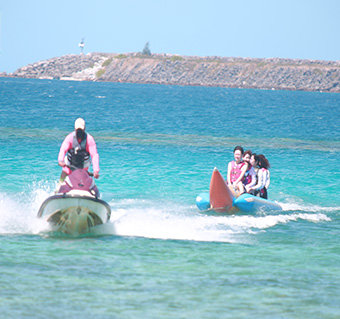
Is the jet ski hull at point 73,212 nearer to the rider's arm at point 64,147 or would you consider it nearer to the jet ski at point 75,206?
the jet ski at point 75,206

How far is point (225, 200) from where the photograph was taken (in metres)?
12.7

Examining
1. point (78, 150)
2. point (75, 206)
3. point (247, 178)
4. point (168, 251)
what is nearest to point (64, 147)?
Result: point (78, 150)

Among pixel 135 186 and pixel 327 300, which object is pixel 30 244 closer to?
pixel 327 300

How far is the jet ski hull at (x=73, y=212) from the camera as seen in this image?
9469 millimetres

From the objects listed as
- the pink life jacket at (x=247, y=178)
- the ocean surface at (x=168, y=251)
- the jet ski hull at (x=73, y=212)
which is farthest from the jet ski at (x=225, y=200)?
the jet ski hull at (x=73, y=212)

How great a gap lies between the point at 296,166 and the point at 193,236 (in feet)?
40.1

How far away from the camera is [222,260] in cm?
886

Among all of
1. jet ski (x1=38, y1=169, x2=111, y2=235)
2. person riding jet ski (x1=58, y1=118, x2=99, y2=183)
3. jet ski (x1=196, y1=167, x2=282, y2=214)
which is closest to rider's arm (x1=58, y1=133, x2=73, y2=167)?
person riding jet ski (x1=58, y1=118, x2=99, y2=183)

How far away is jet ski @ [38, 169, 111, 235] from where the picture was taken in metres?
9.48

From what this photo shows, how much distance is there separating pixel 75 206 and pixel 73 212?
142 millimetres

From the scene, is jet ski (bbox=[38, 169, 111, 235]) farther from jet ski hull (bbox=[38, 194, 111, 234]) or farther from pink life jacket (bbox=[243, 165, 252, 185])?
pink life jacket (bbox=[243, 165, 252, 185])

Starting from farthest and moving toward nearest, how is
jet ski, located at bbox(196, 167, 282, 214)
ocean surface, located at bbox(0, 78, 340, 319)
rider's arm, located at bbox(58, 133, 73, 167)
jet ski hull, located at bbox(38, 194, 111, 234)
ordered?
jet ski, located at bbox(196, 167, 282, 214) < rider's arm, located at bbox(58, 133, 73, 167) < jet ski hull, located at bbox(38, 194, 111, 234) < ocean surface, located at bbox(0, 78, 340, 319)

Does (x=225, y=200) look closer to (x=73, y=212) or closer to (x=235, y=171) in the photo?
(x=235, y=171)

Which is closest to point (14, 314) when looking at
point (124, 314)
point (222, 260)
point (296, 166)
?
point (124, 314)
